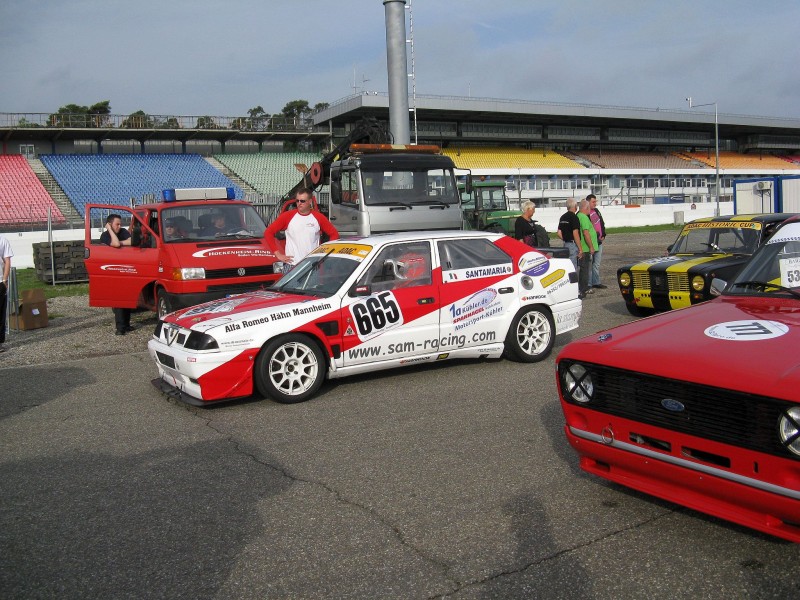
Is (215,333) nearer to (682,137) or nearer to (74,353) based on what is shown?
(74,353)

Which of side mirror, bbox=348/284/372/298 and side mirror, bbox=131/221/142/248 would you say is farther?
side mirror, bbox=131/221/142/248

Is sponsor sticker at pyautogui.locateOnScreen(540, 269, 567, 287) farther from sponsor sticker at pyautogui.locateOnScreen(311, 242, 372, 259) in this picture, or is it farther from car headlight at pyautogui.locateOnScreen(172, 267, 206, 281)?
car headlight at pyautogui.locateOnScreen(172, 267, 206, 281)

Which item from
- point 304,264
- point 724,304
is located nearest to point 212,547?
point 724,304

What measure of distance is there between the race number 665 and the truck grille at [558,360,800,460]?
324 cm

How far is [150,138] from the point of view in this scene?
46125mm

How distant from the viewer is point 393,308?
283 inches

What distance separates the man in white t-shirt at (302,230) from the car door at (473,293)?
245 cm

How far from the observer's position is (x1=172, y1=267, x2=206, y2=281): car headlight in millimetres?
10062

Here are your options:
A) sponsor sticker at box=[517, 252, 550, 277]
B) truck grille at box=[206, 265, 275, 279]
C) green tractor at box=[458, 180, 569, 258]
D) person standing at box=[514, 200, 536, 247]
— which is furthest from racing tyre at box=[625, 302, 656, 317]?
green tractor at box=[458, 180, 569, 258]

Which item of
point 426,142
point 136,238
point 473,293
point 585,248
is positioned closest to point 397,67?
point 585,248

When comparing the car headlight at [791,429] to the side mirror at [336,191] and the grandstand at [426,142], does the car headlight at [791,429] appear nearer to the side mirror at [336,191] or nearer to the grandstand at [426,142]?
the side mirror at [336,191]

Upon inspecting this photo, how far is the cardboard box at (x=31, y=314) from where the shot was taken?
1227 cm

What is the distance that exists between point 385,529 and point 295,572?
0.62 metres

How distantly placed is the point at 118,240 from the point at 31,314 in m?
2.47
